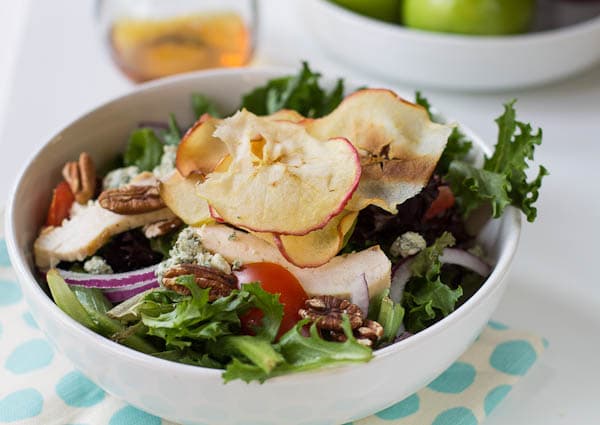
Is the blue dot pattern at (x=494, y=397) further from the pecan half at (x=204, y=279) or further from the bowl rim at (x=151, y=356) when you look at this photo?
the pecan half at (x=204, y=279)

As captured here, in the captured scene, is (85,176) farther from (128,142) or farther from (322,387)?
(322,387)

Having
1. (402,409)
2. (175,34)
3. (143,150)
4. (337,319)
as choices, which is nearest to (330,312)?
(337,319)

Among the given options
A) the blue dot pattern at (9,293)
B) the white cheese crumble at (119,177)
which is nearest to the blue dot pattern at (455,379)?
the white cheese crumble at (119,177)

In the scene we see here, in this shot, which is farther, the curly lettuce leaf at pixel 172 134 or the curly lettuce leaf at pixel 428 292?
the curly lettuce leaf at pixel 172 134

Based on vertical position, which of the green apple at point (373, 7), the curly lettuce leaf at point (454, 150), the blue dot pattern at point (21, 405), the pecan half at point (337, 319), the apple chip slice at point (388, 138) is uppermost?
the apple chip slice at point (388, 138)

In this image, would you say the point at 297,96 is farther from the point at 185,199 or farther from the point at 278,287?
the point at 278,287

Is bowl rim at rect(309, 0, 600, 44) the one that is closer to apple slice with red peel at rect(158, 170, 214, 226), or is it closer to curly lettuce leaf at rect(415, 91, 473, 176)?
curly lettuce leaf at rect(415, 91, 473, 176)
